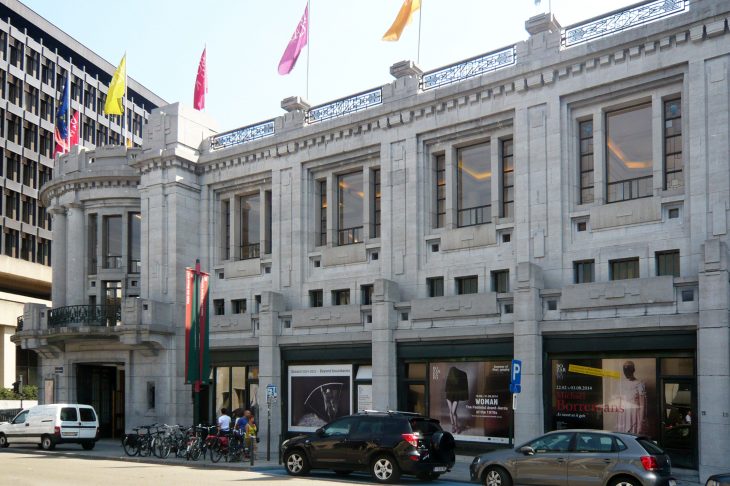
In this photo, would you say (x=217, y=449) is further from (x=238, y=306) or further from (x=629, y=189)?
(x=629, y=189)

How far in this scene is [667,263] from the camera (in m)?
22.7

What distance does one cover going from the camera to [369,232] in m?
29.2

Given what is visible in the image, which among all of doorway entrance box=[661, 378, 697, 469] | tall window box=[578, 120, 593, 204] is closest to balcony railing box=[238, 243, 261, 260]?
tall window box=[578, 120, 593, 204]

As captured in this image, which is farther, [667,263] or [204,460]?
[204,460]

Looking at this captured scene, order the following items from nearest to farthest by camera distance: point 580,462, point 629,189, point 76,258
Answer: point 580,462
point 629,189
point 76,258

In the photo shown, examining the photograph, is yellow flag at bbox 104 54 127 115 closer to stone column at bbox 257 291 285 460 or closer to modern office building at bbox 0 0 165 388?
stone column at bbox 257 291 285 460

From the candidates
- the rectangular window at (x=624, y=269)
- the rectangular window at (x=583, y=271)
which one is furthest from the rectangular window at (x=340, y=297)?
the rectangular window at (x=624, y=269)

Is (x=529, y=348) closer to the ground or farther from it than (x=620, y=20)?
closer to the ground

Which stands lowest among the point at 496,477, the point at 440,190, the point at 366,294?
the point at 496,477

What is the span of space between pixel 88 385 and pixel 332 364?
12865 millimetres

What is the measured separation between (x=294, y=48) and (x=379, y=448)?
53.4 feet

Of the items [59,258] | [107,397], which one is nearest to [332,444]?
[107,397]

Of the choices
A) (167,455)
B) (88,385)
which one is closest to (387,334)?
(167,455)

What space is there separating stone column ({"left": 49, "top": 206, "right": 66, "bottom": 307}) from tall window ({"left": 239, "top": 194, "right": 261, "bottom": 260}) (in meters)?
8.60
